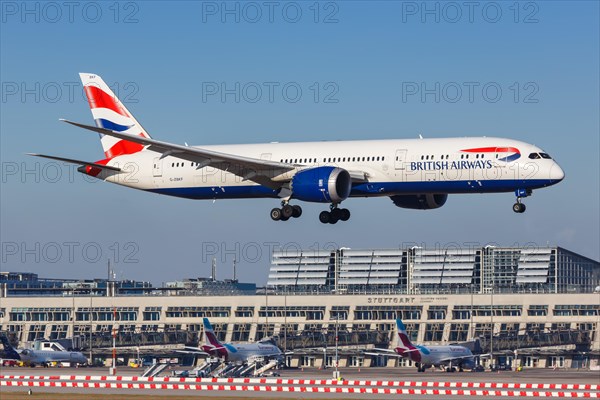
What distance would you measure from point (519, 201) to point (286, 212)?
17.3 meters

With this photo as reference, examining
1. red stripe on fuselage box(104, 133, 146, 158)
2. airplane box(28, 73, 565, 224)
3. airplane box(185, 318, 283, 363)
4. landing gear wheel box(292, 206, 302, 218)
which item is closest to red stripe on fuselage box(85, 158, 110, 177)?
airplane box(28, 73, 565, 224)

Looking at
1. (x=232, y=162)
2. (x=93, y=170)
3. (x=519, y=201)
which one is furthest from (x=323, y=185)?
(x=93, y=170)

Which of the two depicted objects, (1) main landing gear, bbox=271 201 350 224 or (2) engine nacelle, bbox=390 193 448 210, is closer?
(1) main landing gear, bbox=271 201 350 224

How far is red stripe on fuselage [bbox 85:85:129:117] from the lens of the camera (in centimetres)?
9619

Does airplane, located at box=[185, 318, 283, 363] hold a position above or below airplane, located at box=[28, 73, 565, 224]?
below

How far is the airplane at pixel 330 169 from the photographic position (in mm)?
76438

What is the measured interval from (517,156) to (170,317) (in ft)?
408

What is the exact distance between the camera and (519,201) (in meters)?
76.4

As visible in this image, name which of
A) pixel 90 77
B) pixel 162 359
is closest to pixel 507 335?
pixel 162 359

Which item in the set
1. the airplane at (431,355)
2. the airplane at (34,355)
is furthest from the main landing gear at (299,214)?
the airplane at (34,355)

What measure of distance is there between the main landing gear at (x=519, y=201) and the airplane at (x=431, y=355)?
58.7m

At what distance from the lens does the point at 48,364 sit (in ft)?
459

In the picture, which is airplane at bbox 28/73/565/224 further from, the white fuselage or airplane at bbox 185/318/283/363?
airplane at bbox 185/318/283/363

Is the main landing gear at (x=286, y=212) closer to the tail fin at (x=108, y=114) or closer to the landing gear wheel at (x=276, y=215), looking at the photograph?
the landing gear wheel at (x=276, y=215)
